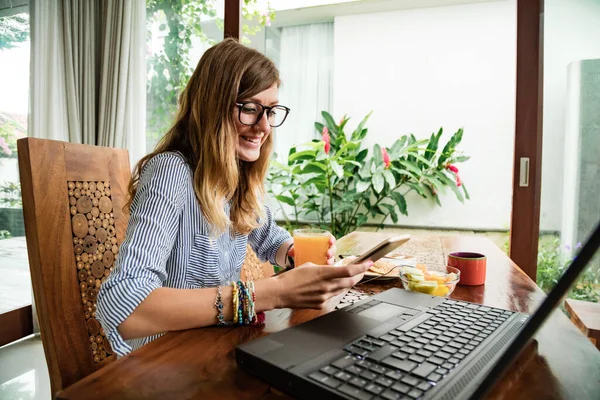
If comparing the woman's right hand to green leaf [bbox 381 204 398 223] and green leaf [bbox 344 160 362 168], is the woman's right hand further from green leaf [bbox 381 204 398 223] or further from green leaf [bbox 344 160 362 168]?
green leaf [bbox 381 204 398 223]

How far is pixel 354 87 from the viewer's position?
4.26 m

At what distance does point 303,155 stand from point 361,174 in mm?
565

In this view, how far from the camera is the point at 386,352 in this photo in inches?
25.1

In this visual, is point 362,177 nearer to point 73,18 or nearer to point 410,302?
A: point 73,18

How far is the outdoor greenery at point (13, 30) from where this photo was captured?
100 inches

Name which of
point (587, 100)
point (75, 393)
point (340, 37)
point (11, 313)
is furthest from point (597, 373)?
point (340, 37)

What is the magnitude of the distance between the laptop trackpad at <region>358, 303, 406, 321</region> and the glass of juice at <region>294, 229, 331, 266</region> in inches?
12.0

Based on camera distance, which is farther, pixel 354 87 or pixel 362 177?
pixel 354 87

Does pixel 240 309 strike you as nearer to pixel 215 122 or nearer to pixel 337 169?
pixel 215 122

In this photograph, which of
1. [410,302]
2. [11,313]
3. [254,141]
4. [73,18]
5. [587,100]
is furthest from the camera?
[73,18]

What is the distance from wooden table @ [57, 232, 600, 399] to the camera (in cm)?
58

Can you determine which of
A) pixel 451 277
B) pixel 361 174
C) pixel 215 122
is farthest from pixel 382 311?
pixel 361 174

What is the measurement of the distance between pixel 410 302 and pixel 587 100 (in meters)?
2.14

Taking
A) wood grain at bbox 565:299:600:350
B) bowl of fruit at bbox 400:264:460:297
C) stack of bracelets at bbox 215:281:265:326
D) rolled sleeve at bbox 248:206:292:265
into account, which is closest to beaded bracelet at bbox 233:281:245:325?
stack of bracelets at bbox 215:281:265:326
